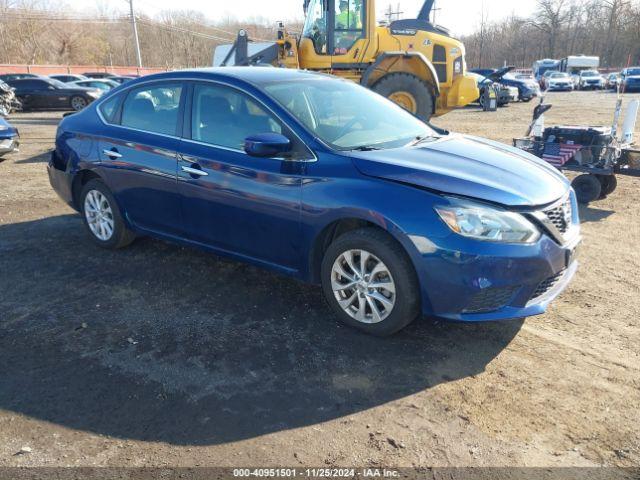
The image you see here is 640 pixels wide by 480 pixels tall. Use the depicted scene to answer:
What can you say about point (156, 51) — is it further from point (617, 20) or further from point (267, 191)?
point (267, 191)

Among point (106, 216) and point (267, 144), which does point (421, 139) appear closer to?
Answer: point (267, 144)

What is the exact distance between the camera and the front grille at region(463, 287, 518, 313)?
313 cm

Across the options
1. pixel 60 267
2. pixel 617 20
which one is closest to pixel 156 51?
pixel 617 20

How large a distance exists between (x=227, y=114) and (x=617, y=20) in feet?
288

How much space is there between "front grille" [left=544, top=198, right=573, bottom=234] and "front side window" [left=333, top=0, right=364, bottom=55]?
9.68 meters

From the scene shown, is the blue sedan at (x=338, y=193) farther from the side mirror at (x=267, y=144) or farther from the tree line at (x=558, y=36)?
the tree line at (x=558, y=36)

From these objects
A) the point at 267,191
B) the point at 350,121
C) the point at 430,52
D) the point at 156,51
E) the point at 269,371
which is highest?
the point at 156,51

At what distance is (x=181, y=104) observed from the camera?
14.3 feet

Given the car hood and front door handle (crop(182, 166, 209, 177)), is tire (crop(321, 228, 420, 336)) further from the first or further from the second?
front door handle (crop(182, 166, 209, 177))

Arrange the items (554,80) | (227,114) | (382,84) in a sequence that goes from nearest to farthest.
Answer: (227,114)
(382,84)
(554,80)

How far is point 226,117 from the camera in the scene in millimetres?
4113

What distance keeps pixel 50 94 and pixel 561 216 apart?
72.8 ft

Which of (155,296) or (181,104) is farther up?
(181,104)

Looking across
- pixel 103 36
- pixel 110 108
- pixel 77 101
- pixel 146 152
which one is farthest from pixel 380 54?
pixel 103 36
